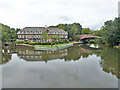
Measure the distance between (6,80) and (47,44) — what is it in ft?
75.3

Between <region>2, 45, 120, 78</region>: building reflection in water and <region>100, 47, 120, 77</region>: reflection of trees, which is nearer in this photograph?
<region>100, 47, 120, 77</region>: reflection of trees

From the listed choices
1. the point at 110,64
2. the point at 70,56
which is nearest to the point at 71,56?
the point at 70,56

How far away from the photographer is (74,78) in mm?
8648

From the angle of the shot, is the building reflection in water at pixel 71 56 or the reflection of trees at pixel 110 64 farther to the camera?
the building reflection in water at pixel 71 56

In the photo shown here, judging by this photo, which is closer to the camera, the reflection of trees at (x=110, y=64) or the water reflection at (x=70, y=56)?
the reflection of trees at (x=110, y=64)

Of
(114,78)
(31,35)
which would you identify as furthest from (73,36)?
(114,78)

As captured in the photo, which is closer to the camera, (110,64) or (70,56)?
(110,64)

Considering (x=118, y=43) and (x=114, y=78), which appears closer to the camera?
(x=114, y=78)

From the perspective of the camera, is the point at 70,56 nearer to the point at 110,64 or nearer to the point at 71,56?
the point at 71,56

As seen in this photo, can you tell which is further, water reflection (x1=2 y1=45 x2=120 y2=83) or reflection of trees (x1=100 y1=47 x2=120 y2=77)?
water reflection (x1=2 y1=45 x2=120 y2=83)

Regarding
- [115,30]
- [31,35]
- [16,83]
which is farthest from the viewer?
[31,35]

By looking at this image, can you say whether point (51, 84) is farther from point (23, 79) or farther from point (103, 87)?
point (103, 87)

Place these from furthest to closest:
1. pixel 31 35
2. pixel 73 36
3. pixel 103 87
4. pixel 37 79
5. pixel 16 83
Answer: pixel 73 36 < pixel 31 35 < pixel 37 79 < pixel 16 83 < pixel 103 87

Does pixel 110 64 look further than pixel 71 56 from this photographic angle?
No
